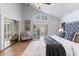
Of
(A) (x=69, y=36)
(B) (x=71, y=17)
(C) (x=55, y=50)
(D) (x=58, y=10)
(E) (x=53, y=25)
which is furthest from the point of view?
(D) (x=58, y=10)

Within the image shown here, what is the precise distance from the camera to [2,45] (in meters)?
5.09

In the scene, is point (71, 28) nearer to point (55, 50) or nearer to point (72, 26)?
point (72, 26)

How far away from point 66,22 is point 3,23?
2.63 meters

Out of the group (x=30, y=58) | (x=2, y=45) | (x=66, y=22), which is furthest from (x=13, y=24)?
(x=30, y=58)

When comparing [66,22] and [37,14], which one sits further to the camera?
[37,14]

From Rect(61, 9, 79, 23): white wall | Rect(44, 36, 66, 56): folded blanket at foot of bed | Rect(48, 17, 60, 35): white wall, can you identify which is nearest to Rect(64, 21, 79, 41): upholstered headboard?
Rect(61, 9, 79, 23): white wall

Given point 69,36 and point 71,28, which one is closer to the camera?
point 69,36

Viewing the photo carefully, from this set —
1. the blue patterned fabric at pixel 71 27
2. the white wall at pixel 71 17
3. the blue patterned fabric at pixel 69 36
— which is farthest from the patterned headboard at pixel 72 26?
the blue patterned fabric at pixel 69 36

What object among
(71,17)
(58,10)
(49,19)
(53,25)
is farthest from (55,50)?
(58,10)

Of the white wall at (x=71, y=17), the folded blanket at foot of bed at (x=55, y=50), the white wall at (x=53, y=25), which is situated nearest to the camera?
the folded blanket at foot of bed at (x=55, y=50)

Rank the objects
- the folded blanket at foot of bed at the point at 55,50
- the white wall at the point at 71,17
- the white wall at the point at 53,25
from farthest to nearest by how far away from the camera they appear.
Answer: the white wall at the point at 71,17 → the white wall at the point at 53,25 → the folded blanket at foot of bed at the point at 55,50

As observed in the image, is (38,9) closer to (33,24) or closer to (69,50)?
(33,24)

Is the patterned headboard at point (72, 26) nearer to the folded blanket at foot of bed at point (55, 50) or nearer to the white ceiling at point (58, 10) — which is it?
the white ceiling at point (58, 10)

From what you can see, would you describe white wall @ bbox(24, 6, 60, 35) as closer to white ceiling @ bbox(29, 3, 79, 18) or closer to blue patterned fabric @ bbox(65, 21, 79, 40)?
white ceiling @ bbox(29, 3, 79, 18)
